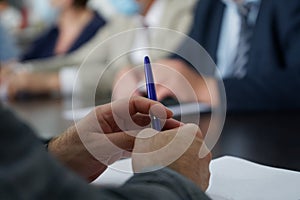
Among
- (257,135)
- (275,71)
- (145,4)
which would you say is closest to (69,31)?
(145,4)

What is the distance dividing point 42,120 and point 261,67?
1.65 feet

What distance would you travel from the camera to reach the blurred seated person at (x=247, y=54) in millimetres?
1210

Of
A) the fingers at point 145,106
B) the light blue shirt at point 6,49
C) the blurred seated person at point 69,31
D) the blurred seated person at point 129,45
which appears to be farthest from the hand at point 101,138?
the light blue shirt at point 6,49

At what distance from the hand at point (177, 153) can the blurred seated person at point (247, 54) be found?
0.54 metres

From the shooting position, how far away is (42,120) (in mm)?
1264

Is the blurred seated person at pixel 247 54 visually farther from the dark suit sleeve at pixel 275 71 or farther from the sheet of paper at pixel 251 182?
the sheet of paper at pixel 251 182

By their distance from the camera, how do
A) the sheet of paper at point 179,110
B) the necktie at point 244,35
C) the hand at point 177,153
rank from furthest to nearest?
the necktie at point 244,35 < the sheet of paper at point 179,110 < the hand at point 177,153

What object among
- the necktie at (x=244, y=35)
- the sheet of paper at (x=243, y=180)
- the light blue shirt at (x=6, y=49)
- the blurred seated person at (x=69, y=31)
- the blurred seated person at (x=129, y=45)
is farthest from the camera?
the light blue shirt at (x=6, y=49)

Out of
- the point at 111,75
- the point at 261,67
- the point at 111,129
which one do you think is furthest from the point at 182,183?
the point at 111,75

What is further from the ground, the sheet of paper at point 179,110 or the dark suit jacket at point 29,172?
the dark suit jacket at point 29,172

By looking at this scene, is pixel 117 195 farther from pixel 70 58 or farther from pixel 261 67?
pixel 70 58

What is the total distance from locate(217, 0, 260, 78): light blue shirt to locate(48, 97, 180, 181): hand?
83 centimetres

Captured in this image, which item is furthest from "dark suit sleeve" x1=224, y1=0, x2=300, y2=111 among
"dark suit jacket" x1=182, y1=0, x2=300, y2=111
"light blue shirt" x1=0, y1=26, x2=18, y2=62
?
"light blue shirt" x1=0, y1=26, x2=18, y2=62

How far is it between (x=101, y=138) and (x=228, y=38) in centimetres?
94
